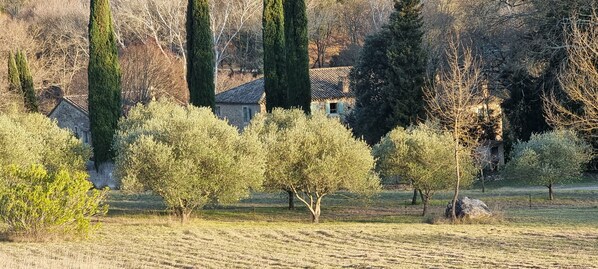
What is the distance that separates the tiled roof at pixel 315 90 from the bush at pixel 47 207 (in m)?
40.8

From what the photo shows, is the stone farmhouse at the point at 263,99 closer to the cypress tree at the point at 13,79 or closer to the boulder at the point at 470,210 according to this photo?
the cypress tree at the point at 13,79

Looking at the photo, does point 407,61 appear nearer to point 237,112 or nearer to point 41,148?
point 237,112

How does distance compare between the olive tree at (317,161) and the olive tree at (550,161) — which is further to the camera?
the olive tree at (550,161)

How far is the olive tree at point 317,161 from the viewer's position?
114 feet

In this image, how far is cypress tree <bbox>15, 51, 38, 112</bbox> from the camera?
58.9 metres

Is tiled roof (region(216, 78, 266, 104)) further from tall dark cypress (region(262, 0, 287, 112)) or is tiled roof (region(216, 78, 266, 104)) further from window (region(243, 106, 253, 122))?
tall dark cypress (region(262, 0, 287, 112))

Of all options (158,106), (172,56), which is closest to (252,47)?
(172,56)

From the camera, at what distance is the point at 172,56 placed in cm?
8000

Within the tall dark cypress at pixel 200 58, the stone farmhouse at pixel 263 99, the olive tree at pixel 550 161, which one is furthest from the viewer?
the stone farmhouse at pixel 263 99

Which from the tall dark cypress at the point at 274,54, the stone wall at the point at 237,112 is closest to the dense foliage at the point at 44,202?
the tall dark cypress at the point at 274,54

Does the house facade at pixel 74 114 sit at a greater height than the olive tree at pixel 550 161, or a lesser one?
greater

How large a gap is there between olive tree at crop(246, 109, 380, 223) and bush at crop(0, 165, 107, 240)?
865 cm

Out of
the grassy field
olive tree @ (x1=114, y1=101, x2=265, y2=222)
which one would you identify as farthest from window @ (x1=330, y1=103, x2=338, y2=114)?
olive tree @ (x1=114, y1=101, x2=265, y2=222)

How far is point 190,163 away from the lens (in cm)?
3216
